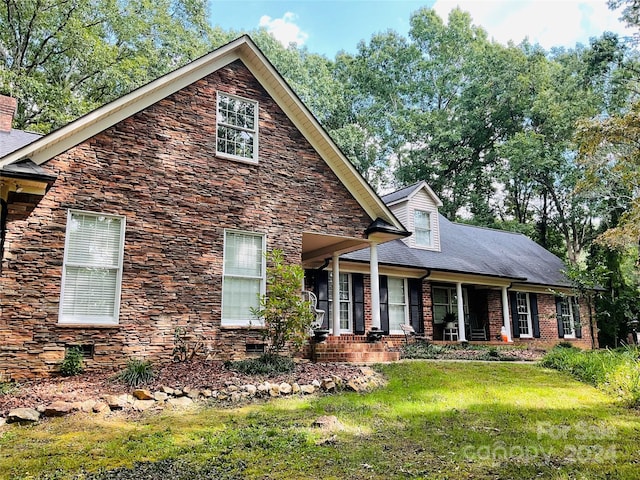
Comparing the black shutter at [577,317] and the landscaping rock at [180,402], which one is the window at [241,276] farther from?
the black shutter at [577,317]

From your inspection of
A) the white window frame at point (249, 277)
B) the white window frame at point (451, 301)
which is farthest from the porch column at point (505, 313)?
the white window frame at point (249, 277)

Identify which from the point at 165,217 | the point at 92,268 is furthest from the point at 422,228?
the point at 92,268

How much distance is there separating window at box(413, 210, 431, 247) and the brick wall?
747 cm

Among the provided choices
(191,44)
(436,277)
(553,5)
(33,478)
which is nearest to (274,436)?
(33,478)

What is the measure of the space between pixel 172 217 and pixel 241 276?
1828mm

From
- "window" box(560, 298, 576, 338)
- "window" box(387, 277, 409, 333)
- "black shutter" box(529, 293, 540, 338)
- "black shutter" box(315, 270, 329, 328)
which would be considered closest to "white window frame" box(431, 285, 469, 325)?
"window" box(387, 277, 409, 333)

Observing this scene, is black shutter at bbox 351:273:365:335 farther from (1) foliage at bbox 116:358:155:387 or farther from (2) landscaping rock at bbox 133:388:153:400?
(2) landscaping rock at bbox 133:388:153:400

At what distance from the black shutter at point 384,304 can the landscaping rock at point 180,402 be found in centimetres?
919

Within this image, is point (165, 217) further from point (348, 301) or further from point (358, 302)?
point (358, 302)

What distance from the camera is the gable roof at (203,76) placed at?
28.0 ft

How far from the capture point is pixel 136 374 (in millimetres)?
7676

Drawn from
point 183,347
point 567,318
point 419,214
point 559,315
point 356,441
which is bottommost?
point 356,441

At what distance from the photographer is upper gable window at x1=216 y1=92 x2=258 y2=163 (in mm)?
10742

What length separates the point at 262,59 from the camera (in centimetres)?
1098
